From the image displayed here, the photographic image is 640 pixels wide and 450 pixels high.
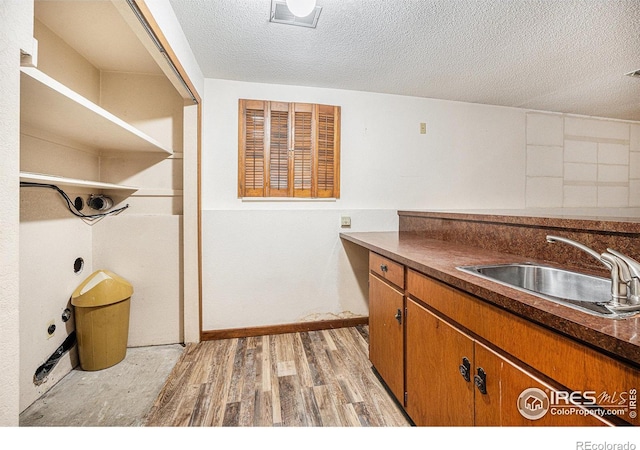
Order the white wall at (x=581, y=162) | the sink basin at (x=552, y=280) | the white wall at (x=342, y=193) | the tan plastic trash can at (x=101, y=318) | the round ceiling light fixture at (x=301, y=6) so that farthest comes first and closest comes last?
1. the white wall at (x=581, y=162)
2. the white wall at (x=342, y=193)
3. the tan plastic trash can at (x=101, y=318)
4. the round ceiling light fixture at (x=301, y=6)
5. the sink basin at (x=552, y=280)

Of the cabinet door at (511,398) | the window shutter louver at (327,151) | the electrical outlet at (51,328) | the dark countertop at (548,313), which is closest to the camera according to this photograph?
the dark countertop at (548,313)

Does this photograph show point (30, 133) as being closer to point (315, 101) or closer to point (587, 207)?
point (315, 101)

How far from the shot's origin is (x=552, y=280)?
3.91 feet

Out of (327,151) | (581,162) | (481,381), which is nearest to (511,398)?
(481,381)

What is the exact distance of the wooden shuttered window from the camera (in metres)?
2.41

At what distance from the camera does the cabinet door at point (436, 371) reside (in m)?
1.00

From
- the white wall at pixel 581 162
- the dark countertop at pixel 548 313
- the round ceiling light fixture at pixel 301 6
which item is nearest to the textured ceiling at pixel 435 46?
the round ceiling light fixture at pixel 301 6

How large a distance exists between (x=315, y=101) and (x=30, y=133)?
6.44 feet

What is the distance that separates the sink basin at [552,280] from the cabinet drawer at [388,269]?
0.35m

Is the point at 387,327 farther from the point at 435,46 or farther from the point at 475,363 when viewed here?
the point at 435,46

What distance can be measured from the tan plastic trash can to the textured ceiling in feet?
5.81

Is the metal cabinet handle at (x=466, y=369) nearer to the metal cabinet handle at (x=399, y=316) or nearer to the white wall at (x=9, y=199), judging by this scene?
the metal cabinet handle at (x=399, y=316)

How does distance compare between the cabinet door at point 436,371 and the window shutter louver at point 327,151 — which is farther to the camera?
the window shutter louver at point 327,151

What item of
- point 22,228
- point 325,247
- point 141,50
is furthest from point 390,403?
point 141,50
